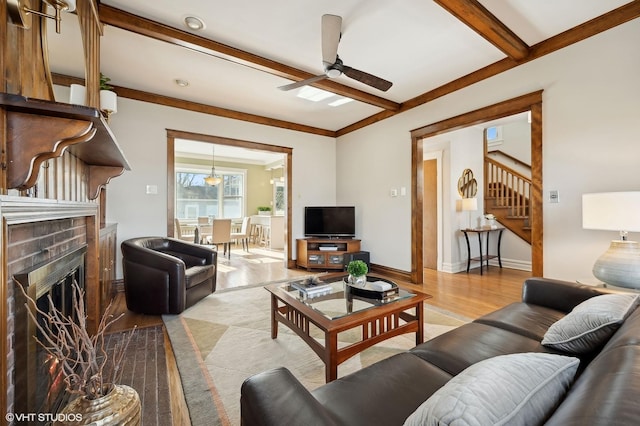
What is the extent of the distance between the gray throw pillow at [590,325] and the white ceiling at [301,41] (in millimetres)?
2281

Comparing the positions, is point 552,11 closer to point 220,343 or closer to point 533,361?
point 533,361

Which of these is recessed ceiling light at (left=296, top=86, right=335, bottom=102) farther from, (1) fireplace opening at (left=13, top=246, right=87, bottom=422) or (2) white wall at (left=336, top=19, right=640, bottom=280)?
(1) fireplace opening at (left=13, top=246, right=87, bottom=422)

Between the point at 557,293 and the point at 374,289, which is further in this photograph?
the point at 374,289

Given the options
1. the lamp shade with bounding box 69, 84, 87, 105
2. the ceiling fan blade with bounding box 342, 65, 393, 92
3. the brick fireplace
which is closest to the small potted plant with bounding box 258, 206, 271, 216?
the ceiling fan blade with bounding box 342, 65, 393, 92

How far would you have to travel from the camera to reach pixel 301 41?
8.67 feet

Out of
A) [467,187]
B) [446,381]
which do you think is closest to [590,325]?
[446,381]

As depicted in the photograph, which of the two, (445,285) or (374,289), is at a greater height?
(374,289)

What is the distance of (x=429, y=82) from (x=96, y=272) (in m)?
4.08

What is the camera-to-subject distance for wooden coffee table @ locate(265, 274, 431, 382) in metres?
1.57

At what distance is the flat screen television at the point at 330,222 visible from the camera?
5062 millimetres

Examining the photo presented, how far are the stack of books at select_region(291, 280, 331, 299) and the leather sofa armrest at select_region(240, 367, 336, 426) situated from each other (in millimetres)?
1236

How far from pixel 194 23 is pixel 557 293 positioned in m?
3.52

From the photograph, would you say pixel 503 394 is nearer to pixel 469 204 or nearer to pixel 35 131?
pixel 35 131

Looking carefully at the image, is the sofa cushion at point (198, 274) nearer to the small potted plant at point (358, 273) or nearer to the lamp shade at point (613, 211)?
the small potted plant at point (358, 273)
